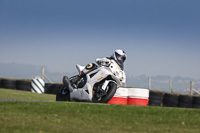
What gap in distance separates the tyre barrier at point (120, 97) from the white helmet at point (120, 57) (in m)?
0.99

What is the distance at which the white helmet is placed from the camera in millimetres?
12094

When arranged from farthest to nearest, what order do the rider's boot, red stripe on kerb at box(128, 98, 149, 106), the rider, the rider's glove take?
red stripe on kerb at box(128, 98, 149, 106), the rider's boot, the rider's glove, the rider

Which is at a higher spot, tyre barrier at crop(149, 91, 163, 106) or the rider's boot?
the rider's boot

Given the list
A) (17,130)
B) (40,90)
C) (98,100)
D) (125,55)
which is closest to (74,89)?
(98,100)

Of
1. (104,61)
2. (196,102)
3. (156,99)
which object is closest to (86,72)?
(104,61)

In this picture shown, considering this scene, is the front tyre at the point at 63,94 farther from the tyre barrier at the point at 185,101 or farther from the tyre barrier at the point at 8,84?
the tyre barrier at the point at 8,84

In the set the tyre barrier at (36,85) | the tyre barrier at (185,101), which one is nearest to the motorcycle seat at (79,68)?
the tyre barrier at (185,101)

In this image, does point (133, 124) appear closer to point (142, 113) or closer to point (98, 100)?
point (142, 113)

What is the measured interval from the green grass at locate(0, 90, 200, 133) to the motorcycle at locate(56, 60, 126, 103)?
89.8 inches

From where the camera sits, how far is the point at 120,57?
1213 centimetres

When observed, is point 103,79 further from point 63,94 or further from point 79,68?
point 63,94

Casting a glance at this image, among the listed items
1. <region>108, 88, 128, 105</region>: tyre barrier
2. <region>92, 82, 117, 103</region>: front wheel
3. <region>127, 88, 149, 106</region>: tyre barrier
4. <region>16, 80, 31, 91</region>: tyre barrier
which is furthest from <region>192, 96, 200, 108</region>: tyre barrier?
<region>16, 80, 31, 91</region>: tyre barrier

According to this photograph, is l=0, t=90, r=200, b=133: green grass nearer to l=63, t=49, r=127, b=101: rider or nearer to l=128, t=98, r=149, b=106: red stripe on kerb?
l=63, t=49, r=127, b=101: rider

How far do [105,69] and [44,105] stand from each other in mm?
3373
